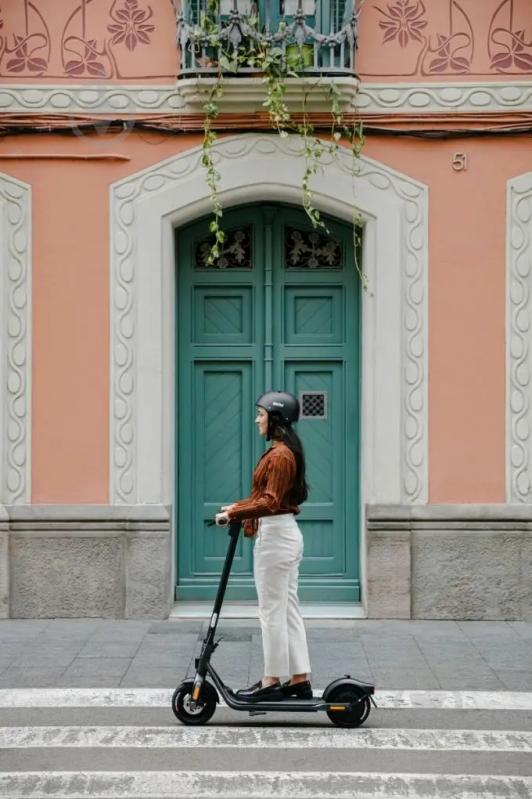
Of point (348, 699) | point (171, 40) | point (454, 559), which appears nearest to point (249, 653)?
point (454, 559)

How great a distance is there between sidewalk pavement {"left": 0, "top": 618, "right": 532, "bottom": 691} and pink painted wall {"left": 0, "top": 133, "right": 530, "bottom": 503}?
1.20 meters

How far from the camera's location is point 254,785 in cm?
702

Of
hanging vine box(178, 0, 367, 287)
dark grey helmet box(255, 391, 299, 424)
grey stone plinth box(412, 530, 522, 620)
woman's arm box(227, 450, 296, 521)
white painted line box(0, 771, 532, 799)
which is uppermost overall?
hanging vine box(178, 0, 367, 287)

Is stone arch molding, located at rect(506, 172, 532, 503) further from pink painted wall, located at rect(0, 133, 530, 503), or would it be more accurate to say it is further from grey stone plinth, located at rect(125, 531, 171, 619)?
Result: grey stone plinth, located at rect(125, 531, 171, 619)

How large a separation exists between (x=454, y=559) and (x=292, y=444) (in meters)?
4.03

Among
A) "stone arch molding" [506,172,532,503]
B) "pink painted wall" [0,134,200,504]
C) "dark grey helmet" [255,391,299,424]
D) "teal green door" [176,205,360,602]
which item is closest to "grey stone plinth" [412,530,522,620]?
"stone arch molding" [506,172,532,503]

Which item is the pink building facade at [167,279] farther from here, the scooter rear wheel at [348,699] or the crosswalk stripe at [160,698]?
the scooter rear wheel at [348,699]

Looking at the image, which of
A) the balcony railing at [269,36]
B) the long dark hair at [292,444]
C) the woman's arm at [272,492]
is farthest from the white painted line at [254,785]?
the balcony railing at [269,36]

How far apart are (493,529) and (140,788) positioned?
5750 millimetres

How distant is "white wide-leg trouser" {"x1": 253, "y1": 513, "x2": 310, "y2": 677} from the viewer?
829 centimetres

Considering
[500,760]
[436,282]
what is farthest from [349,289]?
[500,760]

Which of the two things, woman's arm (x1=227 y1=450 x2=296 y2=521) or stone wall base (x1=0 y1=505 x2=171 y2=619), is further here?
stone wall base (x1=0 y1=505 x2=171 y2=619)

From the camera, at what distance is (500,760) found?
752cm

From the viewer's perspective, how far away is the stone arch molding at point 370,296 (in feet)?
39.7
